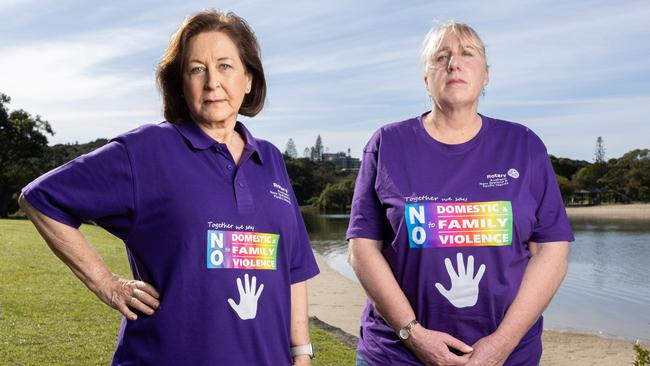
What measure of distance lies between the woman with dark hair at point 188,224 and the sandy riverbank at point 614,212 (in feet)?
221

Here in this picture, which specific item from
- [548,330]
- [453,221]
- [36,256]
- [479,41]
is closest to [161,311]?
[453,221]

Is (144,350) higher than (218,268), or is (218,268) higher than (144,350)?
(218,268)

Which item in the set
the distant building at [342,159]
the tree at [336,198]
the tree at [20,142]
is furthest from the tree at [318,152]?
the tree at [20,142]

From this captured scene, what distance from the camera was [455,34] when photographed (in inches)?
105

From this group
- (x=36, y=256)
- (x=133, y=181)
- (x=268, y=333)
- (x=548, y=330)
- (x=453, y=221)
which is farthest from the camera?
(x=36, y=256)

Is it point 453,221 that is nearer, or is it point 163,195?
point 163,195

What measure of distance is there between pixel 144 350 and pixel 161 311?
0.14 m

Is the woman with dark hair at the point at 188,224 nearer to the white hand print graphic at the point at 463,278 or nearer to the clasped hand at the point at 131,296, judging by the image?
the clasped hand at the point at 131,296

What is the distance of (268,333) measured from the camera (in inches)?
87.0

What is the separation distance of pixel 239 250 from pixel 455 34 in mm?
1237

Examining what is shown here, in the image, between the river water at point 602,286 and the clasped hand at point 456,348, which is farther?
the river water at point 602,286

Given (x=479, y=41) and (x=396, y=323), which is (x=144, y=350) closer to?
(x=396, y=323)

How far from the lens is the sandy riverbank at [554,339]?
10.7m

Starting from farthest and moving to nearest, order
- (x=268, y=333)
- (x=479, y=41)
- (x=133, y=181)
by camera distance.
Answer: (x=479, y=41) < (x=268, y=333) < (x=133, y=181)
